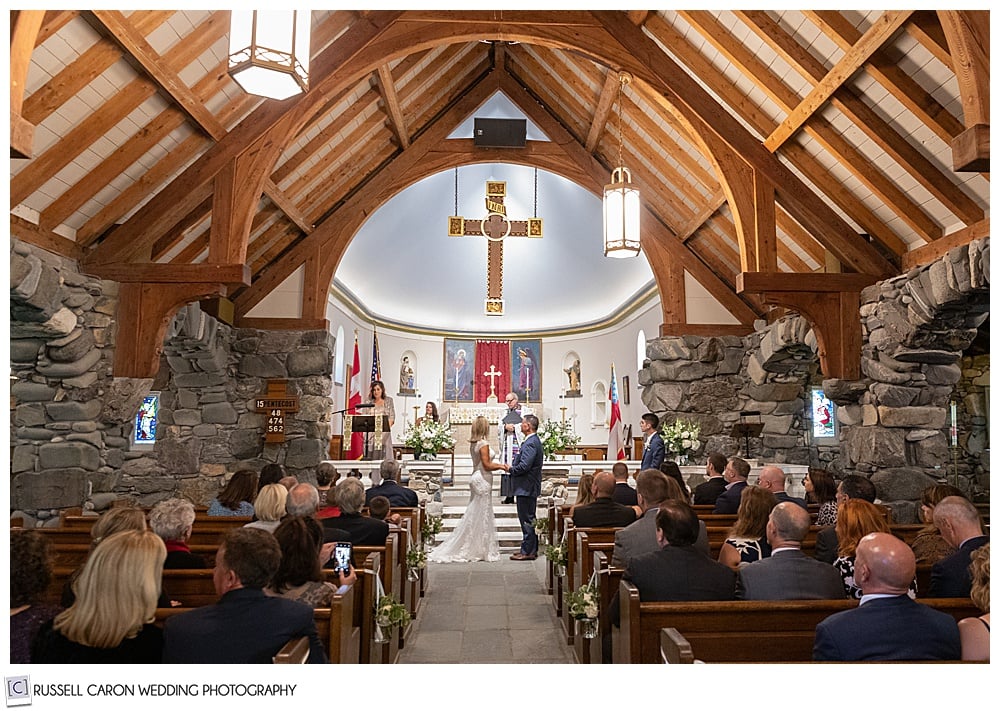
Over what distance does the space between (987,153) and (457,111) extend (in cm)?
770

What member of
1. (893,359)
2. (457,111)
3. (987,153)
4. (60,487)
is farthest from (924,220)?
(60,487)

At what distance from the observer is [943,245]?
6.39 meters

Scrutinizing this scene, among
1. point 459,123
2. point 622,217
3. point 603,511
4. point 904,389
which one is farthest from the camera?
point 459,123

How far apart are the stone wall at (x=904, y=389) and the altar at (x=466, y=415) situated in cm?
883

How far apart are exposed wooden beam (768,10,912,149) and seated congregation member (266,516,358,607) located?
476cm

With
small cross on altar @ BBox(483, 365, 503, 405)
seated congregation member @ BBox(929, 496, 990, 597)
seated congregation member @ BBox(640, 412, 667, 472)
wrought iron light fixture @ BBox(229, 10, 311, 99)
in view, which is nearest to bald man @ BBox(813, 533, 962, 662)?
seated congregation member @ BBox(929, 496, 990, 597)

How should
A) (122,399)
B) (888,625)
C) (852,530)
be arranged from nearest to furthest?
1. (888,625)
2. (852,530)
3. (122,399)

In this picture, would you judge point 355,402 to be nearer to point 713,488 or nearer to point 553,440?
point 553,440

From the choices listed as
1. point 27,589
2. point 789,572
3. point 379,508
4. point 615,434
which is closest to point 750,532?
point 789,572

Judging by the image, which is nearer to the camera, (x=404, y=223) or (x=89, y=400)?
(x=89, y=400)

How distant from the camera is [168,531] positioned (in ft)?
11.8

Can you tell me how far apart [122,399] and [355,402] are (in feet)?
22.0

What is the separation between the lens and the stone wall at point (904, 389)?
253 inches
